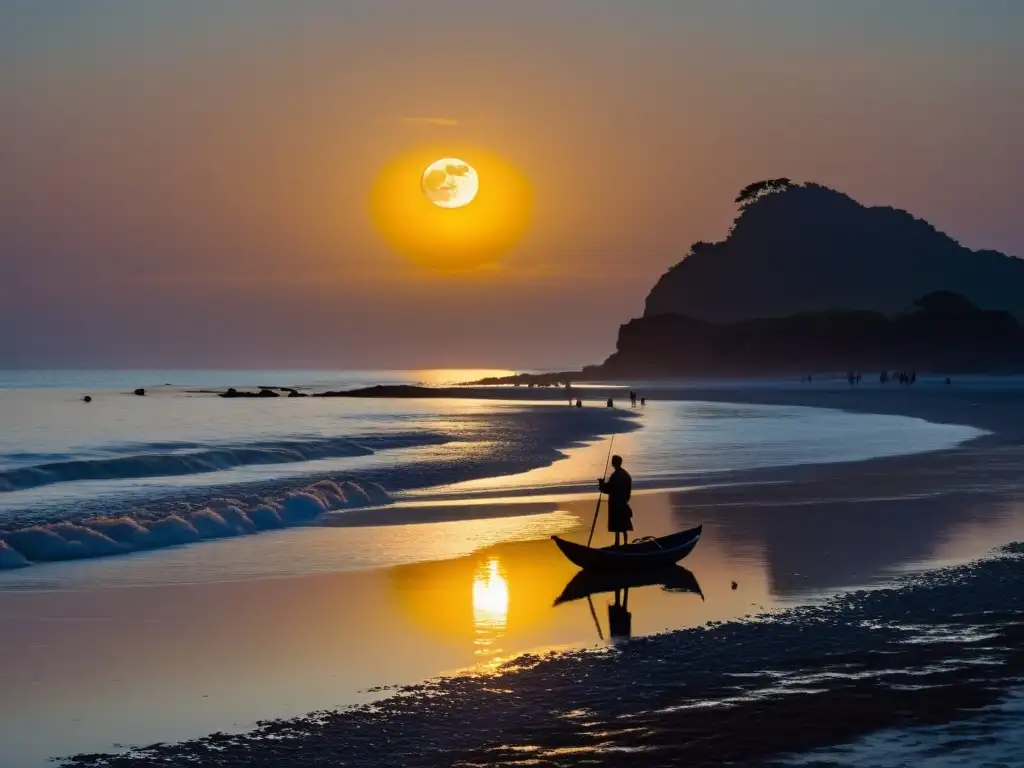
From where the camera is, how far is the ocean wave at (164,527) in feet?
73.2

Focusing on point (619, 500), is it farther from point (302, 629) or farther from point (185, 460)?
point (185, 460)

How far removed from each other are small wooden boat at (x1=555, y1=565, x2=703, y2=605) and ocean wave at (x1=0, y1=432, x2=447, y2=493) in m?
23.4

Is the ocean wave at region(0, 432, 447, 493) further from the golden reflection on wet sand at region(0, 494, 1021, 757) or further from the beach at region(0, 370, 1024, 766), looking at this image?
the golden reflection on wet sand at region(0, 494, 1021, 757)

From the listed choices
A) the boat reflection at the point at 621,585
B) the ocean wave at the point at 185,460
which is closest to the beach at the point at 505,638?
the boat reflection at the point at 621,585

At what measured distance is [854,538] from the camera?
23031 mm

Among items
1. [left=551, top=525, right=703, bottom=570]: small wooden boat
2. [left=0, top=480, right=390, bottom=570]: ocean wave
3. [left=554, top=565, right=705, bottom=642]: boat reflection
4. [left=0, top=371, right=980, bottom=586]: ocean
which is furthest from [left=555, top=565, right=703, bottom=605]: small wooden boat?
[left=0, top=480, right=390, bottom=570]: ocean wave

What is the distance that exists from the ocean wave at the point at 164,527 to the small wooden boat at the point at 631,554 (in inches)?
355

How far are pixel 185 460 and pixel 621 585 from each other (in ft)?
94.4

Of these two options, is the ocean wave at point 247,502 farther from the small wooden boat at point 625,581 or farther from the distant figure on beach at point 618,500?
the small wooden boat at point 625,581

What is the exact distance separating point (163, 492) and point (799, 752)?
25893 millimetres

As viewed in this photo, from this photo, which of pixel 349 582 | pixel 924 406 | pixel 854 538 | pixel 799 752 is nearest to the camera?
pixel 799 752

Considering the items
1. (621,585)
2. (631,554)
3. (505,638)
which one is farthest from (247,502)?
(505,638)

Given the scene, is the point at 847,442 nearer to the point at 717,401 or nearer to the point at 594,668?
the point at 594,668

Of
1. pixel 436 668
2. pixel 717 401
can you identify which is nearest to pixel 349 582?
pixel 436 668
